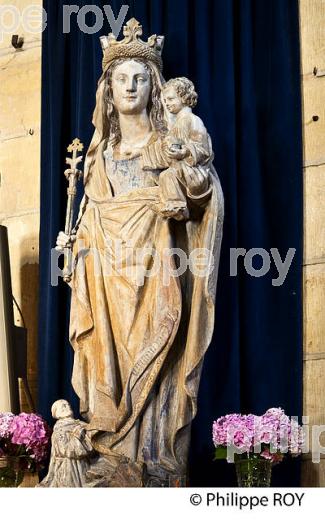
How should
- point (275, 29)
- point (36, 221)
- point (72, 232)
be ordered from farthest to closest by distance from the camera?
point (36, 221)
point (275, 29)
point (72, 232)

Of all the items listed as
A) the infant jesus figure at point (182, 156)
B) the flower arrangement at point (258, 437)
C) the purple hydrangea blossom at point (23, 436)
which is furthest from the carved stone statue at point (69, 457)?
the infant jesus figure at point (182, 156)

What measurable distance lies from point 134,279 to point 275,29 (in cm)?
121

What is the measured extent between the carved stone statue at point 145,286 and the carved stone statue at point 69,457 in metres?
0.04

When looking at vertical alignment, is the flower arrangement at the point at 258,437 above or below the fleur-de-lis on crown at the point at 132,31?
below

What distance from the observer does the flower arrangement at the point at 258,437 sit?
4.34 meters

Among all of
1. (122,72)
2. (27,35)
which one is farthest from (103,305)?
(27,35)

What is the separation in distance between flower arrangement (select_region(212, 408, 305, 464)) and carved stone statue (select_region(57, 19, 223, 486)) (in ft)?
0.43

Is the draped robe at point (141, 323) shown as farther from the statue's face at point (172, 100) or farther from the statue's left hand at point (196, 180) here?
the statue's face at point (172, 100)

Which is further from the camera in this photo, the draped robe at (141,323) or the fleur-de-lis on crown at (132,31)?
the fleur-de-lis on crown at (132,31)

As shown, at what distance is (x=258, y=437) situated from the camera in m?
4.34

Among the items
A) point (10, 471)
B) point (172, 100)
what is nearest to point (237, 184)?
point (172, 100)

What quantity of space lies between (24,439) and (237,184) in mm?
1200

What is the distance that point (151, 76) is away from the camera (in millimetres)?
4809
